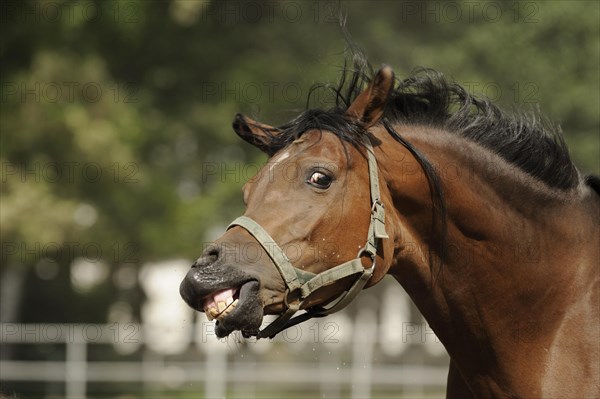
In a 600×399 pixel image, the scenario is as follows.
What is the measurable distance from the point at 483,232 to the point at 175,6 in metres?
15.0

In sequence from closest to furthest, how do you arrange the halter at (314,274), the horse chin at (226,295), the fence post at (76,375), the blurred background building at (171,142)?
the horse chin at (226,295) < the halter at (314,274) < the fence post at (76,375) < the blurred background building at (171,142)

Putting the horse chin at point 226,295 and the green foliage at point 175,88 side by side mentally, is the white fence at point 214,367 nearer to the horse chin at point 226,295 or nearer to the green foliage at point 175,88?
the green foliage at point 175,88

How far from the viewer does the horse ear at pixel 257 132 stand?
14.4ft

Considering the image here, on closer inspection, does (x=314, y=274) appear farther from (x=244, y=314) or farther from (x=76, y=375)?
(x=76, y=375)

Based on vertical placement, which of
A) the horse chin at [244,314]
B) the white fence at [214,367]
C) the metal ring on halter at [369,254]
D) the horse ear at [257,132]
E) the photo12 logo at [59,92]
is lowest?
the white fence at [214,367]

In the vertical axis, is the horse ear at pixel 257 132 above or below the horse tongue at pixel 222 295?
above

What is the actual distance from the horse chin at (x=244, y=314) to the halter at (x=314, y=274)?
0.13m

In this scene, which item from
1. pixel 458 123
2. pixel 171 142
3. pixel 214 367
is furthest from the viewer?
pixel 171 142

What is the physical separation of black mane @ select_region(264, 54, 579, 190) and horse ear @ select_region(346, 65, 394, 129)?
0.11 metres

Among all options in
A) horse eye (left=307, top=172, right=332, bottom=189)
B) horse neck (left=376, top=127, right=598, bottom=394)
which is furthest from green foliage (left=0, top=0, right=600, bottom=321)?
horse eye (left=307, top=172, right=332, bottom=189)

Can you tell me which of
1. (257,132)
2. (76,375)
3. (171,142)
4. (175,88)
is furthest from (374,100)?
(175,88)

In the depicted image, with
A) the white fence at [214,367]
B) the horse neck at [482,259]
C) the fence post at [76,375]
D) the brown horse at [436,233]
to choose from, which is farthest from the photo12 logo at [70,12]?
the horse neck at [482,259]

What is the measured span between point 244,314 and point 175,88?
18.0m

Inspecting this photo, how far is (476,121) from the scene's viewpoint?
14.6 ft
